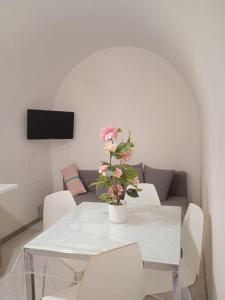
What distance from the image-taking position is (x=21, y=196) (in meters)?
3.92

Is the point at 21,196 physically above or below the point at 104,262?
below

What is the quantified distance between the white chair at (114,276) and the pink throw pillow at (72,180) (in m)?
2.79

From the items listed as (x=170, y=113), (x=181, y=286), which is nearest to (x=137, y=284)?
(x=181, y=286)

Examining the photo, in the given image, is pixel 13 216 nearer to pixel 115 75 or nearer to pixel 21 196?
pixel 21 196

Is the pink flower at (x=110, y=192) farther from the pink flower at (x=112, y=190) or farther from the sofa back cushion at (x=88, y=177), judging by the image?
the sofa back cushion at (x=88, y=177)

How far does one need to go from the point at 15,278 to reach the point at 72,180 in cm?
259

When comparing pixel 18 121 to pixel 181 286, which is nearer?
pixel 181 286

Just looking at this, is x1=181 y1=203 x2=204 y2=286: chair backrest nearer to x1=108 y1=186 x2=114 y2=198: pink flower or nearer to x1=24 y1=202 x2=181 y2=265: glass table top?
x1=24 y1=202 x2=181 y2=265: glass table top

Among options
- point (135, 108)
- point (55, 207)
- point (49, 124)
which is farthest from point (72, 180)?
point (55, 207)

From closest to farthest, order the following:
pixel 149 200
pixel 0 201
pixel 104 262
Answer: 1. pixel 104 262
2. pixel 149 200
3. pixel 0 201

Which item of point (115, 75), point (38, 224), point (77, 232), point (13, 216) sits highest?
point (115, 75)

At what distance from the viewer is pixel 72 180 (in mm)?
4238

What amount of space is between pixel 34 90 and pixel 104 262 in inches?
126

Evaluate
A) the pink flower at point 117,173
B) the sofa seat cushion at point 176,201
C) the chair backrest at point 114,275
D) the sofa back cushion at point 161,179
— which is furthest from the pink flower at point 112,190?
the sofa back cushion at point 161,179
